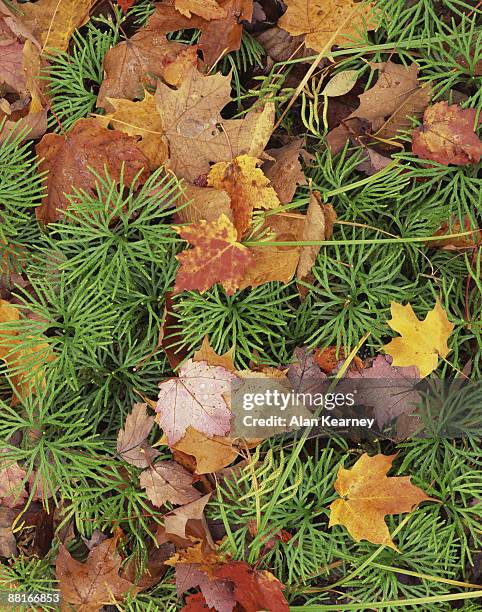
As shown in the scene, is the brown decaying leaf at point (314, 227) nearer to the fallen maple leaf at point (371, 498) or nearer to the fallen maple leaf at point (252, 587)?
the fallen maple leaf at point (371, 498)

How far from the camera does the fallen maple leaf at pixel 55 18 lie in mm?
1816

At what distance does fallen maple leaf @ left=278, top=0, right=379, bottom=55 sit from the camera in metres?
1.72

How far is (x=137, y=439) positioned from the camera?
1.74 meters

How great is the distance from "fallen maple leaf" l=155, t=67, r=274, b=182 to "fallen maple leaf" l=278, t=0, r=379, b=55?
262mm

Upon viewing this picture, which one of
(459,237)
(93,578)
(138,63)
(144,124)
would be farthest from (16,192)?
(459,237)

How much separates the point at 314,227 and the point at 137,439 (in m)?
0.75

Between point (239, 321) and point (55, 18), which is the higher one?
point (55, 18)

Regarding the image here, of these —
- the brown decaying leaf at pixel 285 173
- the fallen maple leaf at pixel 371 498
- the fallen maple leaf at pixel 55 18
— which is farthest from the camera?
the fallen maple leaf at pixel 55 18

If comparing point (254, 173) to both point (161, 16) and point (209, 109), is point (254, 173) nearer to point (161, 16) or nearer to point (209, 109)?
point (209, 109)

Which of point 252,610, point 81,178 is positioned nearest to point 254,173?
point 81,178

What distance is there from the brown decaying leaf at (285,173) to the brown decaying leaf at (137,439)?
2.27 ft

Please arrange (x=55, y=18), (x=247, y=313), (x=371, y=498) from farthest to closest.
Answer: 1. (x=55, y=18)
2. (x=247, y=313)
3. (x=371, y=498)

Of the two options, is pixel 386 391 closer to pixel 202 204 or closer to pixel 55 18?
pixel 202 204

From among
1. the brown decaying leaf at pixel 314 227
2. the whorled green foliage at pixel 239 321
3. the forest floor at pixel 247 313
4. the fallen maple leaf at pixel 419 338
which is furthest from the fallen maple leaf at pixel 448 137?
the whorled green foliage at pixel 239 321
